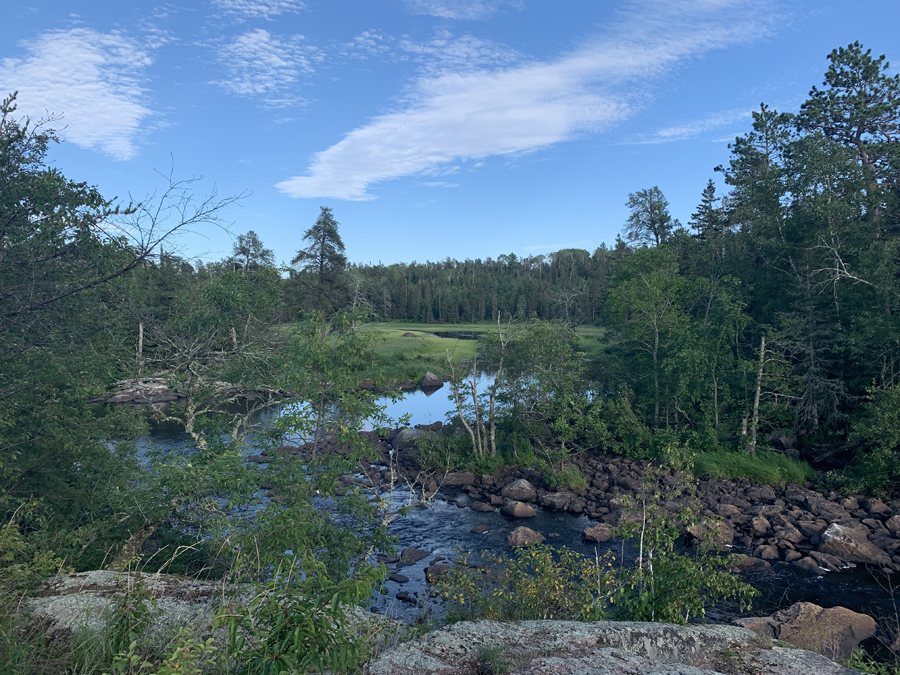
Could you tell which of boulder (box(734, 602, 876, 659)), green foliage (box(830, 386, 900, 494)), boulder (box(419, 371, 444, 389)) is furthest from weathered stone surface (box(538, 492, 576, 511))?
boulder (box(419, 371, 444, 389))

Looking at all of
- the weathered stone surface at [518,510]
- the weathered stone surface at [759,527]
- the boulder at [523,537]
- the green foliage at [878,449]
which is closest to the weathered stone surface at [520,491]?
the weathered stone surface at [518,510]

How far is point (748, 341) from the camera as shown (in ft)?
87.0

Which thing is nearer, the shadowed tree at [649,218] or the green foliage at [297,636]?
the green foliage at [297,636]

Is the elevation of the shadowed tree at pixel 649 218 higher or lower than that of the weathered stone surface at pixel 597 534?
higher

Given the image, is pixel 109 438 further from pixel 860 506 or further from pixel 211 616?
pixel 860 506

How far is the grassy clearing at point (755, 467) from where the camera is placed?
20.5 m

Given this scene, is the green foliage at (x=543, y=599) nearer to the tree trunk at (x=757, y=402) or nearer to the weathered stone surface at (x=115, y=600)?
the weathered stone surface at (x=115, y=600)

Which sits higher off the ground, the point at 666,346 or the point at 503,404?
the point at 666,346

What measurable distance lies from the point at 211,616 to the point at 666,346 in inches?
910

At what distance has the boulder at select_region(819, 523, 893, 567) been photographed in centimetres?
1443

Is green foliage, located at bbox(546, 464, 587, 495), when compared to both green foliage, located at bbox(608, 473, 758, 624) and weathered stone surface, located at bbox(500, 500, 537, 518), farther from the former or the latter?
green foliage, located at bbox(608, 473, 758, 624)

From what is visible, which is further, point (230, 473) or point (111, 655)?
point (230, 473)

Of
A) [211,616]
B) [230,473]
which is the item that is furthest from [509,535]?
[211,616]

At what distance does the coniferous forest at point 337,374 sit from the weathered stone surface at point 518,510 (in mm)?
2966
